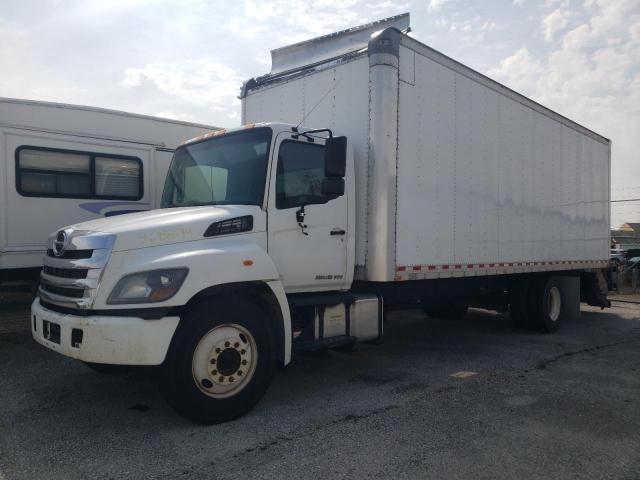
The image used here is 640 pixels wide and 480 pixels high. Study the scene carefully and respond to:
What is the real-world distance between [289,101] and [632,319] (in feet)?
29.8

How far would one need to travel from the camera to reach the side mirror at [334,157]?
16.6 feet

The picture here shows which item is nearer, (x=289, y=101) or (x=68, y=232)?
(x=68, y=232)

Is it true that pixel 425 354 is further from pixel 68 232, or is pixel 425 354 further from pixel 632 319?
pixel 632 319

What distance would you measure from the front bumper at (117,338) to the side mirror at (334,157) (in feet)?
6.62

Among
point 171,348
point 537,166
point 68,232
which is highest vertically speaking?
point 537,166

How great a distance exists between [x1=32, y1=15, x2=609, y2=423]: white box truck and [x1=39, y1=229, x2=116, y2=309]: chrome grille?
2 cm

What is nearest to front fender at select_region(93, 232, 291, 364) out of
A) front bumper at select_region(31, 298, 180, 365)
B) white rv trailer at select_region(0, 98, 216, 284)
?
front bumper at select_region(31, 298, 180, 365)

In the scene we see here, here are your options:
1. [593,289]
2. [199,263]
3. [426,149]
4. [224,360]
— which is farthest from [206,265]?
[593,289]

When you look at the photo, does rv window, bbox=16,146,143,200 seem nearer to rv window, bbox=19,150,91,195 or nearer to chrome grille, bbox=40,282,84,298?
rv window, bbox=19,150,91,195

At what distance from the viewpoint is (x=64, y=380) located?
5766 mm

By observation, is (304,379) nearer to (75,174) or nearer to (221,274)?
(221,274)

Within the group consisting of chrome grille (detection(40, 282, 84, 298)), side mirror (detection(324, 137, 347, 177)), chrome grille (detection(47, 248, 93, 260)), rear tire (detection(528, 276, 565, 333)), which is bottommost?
rear tire (detection(528, 276, 565, 333))

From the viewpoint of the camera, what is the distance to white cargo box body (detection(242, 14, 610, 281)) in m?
5.89

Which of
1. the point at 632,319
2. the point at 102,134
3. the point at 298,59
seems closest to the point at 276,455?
the point at 298,59
